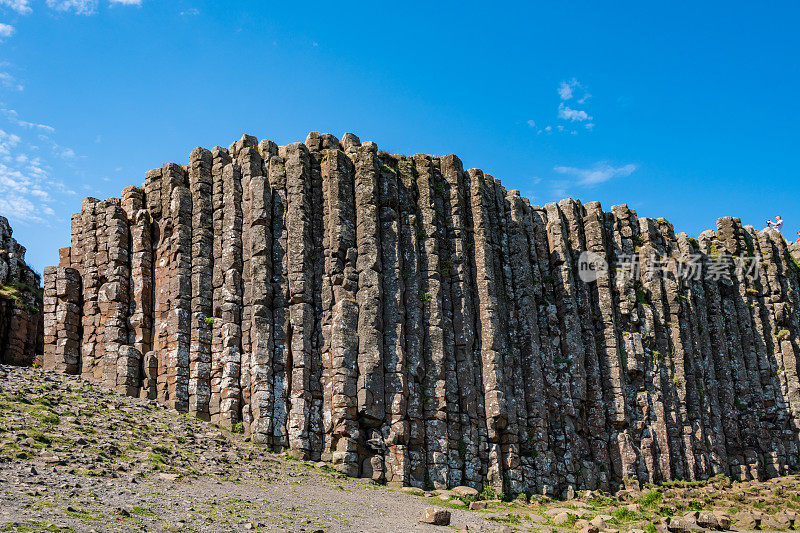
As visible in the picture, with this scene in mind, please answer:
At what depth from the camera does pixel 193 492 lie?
2011 centimetres

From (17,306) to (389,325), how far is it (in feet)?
52.0

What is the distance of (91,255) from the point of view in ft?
103

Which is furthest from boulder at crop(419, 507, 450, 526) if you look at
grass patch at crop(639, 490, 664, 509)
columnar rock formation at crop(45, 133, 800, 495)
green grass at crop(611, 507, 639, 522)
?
grass patch at crop(639, 490, 664, 509)

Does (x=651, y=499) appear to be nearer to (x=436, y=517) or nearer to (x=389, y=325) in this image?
(x=389, y=325)

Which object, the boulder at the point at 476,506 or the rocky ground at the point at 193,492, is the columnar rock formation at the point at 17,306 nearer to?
the rocky ground at the point at 193,492

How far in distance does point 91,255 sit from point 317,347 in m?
9.96

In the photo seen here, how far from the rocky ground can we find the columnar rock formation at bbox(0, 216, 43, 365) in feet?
17.8

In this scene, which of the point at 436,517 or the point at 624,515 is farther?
the point at 624,515

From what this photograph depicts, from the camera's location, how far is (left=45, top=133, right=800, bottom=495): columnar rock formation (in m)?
28.0

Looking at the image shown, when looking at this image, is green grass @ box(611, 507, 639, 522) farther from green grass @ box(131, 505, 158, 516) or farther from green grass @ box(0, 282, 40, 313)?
green grass @ box(0, 282, 40, 313)

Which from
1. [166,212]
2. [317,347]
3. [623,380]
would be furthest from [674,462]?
[166,212]

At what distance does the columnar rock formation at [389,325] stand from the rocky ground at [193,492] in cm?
155

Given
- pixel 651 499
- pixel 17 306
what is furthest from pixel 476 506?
pixel 17 306

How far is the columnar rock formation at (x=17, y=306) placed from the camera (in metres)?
32.6
